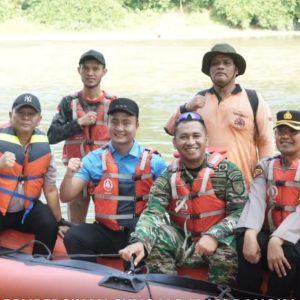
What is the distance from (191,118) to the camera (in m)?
2.81

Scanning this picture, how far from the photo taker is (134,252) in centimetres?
263

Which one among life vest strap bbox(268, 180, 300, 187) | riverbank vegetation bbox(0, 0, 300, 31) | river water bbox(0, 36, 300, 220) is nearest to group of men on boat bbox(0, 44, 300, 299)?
life vest strap bbox(268, 180, 300, 187)

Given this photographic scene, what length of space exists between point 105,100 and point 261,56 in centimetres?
1472

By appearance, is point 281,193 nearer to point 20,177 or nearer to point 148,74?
point 20,177

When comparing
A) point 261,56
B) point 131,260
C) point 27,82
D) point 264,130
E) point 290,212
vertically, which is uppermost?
point 261,56

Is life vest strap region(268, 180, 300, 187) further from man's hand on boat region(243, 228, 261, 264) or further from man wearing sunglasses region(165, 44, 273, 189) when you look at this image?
man wearing sunglasses region(165, 44, 273, 189)

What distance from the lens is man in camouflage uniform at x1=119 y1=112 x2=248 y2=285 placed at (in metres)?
2.76

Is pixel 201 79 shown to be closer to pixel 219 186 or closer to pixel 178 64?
pixel 178 64

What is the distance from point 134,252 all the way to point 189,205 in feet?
1.12

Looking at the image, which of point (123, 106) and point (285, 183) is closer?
point (285, 183)

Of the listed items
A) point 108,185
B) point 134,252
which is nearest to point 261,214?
point 134,252

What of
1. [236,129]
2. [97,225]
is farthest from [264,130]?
[97,225]

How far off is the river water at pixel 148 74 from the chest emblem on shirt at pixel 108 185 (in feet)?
7.04

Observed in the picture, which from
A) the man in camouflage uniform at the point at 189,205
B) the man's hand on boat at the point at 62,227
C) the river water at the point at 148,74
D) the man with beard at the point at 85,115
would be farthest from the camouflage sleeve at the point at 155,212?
the river water at the point at 148,74
